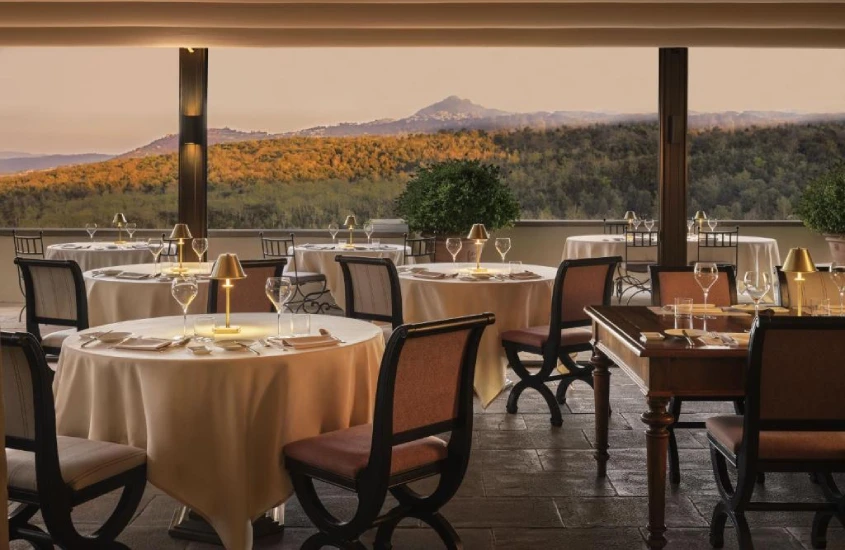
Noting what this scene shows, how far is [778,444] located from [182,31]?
5.93m

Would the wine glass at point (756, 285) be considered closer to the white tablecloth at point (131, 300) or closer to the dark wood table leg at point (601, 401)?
the dark wood table leg at point (601, 401)

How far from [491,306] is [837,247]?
5.58m

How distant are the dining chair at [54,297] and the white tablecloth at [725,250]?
5007 mm

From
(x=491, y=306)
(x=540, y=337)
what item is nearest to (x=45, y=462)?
(x=540, y=337)

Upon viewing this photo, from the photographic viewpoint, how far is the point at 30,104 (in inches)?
535

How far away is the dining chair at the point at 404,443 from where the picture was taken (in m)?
→ 2.93

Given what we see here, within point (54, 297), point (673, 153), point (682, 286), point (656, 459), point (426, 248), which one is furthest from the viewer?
point (426, 248)

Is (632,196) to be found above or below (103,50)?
below

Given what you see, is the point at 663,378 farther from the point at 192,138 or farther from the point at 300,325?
the point at 192,138

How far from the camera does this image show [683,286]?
15.8 feet

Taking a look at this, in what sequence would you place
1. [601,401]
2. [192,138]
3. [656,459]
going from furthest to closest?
[192,138], [601,401], [656,459]

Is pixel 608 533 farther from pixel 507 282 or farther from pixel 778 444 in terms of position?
pixel 507 282

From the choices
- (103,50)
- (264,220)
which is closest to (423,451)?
(264,220)

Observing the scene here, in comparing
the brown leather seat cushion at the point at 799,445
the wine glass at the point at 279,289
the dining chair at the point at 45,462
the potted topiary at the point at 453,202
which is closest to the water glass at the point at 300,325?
the wine glass at the point at 279,289
